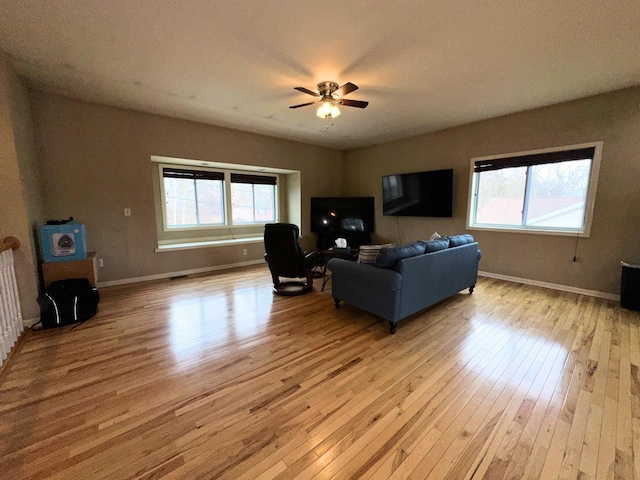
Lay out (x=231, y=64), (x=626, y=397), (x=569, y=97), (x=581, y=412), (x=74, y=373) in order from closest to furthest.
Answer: (x=581, y=412)
(x=626, y=397)
(x=74, y=373)
(x=231, y=64)
(x=569, y=97)

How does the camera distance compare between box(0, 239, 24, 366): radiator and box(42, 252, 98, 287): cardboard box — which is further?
box(42, 252, 98, 287): cardboard box

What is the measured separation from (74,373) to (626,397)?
404cm

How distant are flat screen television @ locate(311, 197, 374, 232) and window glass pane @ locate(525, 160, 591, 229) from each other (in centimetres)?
303

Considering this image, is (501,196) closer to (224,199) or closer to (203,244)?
(224,199)

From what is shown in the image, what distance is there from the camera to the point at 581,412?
1.62m

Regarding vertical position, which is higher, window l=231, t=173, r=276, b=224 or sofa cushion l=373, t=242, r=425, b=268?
window l=231, t=173, r=276, b=224

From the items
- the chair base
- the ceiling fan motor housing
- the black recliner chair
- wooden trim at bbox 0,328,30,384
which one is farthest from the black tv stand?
wooden trim at bbox 0,328,30,384

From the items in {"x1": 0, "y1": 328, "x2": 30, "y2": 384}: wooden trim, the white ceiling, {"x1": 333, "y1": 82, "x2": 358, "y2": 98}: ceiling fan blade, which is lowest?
{"x1": 0, "y1": 328, "x2": 30, "y2": 384}: wooden trim

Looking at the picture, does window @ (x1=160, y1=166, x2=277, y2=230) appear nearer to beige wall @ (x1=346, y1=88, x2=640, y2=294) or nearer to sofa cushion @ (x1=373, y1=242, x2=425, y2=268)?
beige wall @ (x1=346, y1=88, x2=640, y2=294)

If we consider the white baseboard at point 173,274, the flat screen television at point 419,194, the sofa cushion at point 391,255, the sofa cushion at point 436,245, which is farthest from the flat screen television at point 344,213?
the sofa cushion at point 391,255

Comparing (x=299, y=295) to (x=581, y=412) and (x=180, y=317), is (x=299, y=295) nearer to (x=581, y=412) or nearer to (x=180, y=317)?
(x=180, y=317)

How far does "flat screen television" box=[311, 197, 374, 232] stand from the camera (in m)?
6.14

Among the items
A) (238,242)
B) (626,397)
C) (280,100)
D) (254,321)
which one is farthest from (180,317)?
(626,397)

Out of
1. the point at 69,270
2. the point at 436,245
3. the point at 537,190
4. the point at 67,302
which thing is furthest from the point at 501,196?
the point at 69,270
